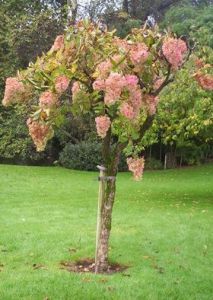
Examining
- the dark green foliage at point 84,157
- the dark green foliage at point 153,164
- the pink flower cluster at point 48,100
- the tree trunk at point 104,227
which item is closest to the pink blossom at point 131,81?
the pink flower cluster at point 48,100

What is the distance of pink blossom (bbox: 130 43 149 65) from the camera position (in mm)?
6211

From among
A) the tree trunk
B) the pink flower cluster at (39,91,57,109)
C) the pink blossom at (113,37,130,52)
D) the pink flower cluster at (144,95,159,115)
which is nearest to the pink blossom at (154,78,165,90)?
the pink flower cluster at (144,95,159,115)

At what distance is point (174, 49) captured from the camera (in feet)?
20.6

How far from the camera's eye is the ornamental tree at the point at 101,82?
596cm

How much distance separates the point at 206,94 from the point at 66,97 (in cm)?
633

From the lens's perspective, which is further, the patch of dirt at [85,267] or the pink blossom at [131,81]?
the patch of dirt at [85,267]

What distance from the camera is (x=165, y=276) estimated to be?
21.7ft

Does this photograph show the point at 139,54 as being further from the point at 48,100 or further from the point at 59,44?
the point at 48,100

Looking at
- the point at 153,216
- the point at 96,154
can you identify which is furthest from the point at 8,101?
the point at 96,154

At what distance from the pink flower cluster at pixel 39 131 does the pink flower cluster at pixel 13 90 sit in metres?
0.37

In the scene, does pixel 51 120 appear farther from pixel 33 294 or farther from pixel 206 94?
pixel 206 94

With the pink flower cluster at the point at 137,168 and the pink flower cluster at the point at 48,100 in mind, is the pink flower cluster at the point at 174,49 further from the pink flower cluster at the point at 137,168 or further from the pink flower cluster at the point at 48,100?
the pink flower cluster at the point at 48,100

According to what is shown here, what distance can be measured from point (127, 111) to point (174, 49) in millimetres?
1055

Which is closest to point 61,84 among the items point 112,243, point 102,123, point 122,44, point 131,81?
point 102,123
